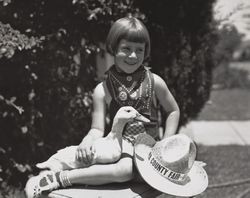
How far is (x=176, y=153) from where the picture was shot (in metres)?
2.88

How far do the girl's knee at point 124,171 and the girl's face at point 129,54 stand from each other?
0.58 m

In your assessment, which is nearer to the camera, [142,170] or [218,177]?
[142,170]

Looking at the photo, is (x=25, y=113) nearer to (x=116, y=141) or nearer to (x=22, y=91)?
(x=22, y=91)

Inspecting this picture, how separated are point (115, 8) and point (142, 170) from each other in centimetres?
198

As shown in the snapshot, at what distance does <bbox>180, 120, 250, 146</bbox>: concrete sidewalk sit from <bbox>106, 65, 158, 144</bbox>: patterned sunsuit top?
354cm

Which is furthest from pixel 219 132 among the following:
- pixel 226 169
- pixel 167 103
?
pixel 167 103

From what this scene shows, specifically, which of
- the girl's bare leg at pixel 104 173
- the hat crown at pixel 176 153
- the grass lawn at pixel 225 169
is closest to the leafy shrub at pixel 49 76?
the grass lawn at pixel 225 169

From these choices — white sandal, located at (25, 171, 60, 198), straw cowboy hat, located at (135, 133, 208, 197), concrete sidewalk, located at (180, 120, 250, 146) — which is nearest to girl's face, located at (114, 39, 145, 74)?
straw cowboy hat, located at (135, 133, 208, 197)

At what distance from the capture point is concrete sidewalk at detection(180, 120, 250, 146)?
22.7ft

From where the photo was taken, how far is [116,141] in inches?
117

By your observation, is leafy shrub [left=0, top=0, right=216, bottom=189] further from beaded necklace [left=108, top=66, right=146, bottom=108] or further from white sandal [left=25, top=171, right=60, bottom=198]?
white sandal [left=25, top=171, right=60, bottom=198]

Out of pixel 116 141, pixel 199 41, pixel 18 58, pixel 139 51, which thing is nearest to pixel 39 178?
pixel 116 141

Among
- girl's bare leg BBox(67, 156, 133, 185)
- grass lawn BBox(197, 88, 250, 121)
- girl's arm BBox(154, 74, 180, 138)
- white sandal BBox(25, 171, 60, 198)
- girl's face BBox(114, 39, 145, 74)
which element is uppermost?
girl's face BBox(114, 39, 145, 74)

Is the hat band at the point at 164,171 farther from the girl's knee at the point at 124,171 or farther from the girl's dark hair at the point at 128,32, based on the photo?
the girl's dark hair at the point at 128,32
